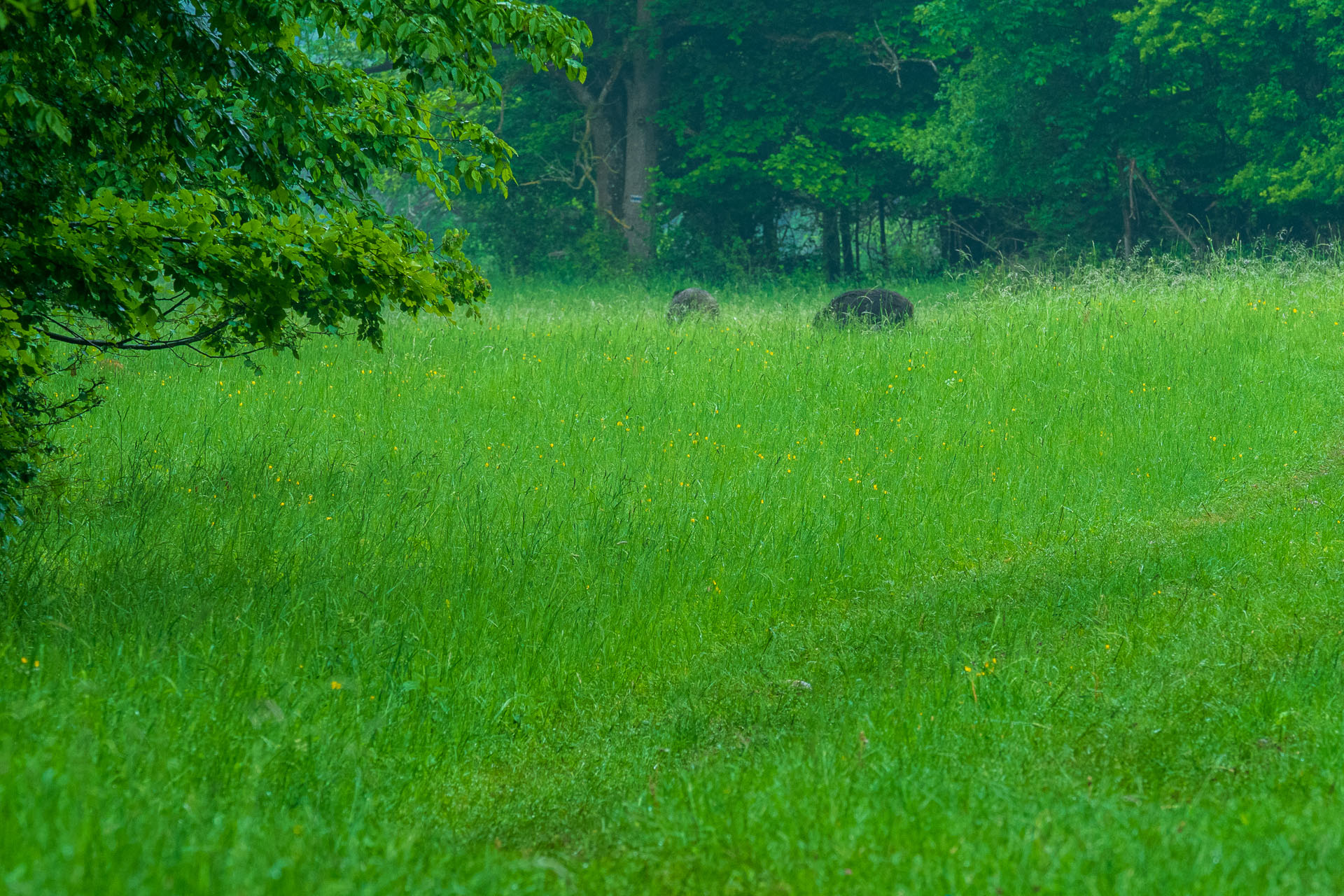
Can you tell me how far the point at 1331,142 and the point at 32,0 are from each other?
2762 centimetres

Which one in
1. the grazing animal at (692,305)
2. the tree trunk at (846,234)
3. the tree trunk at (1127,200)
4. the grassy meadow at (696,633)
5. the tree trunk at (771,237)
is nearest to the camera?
the grassy meadow at (696,633)

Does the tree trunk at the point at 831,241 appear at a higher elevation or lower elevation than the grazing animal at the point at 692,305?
higher

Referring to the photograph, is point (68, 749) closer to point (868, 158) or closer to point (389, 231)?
point (389, 231)

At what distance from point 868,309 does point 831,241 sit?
70.1ft

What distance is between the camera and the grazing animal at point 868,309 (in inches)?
673

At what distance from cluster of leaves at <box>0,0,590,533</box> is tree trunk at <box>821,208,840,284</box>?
105 ft

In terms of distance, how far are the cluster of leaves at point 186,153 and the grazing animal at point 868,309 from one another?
11.3m

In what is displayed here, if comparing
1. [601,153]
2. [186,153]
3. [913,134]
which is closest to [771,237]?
[601,153]

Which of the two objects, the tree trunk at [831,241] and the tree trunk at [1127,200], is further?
the tree trunk at [831,241]

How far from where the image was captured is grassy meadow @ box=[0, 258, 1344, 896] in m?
3.68

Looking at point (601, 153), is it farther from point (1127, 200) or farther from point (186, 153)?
point (186, 153)

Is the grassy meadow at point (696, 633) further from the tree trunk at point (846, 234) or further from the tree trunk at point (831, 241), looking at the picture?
the tree trunk at point (846, 234)

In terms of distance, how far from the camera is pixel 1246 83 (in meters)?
26.9

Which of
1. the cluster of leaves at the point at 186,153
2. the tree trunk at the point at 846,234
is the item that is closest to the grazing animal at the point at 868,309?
the cluster of leaves at the point at 186,153
